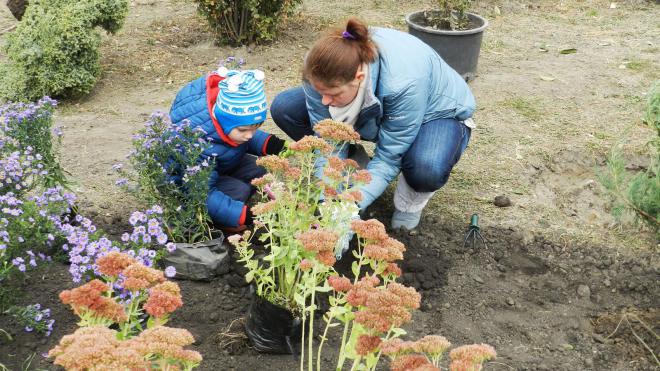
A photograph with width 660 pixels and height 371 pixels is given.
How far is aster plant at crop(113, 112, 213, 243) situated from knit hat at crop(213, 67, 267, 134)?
0.75 feet

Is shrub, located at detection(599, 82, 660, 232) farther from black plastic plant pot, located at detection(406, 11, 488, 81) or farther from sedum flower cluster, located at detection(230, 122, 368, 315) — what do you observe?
black plastic plant pot, located at detection(406, 11, 488, 81)

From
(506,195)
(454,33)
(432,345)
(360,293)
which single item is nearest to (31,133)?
(360,293)

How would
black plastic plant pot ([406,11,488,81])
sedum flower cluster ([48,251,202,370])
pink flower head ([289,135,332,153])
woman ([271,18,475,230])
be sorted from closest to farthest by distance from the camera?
1. sedum flower cluster ([48,251,202,370])
2. pink flower head ([289,135,332,153])
3. woman ([271,18,475,230])
4. black plastic plant pot ([406,11,488,81])

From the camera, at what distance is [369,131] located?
12.5 feet

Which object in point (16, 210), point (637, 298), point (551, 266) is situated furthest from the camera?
Answer: point (551, 266)

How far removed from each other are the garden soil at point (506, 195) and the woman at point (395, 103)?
38 cm

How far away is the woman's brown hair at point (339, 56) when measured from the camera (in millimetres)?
3176

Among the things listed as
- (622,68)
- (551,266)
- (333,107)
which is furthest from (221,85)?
(622,68)

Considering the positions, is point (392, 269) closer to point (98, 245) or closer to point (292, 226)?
point (292, 226)

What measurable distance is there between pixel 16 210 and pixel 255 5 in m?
3.94

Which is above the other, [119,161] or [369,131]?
[369,131]

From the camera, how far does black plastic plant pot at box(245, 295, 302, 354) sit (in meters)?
2.87

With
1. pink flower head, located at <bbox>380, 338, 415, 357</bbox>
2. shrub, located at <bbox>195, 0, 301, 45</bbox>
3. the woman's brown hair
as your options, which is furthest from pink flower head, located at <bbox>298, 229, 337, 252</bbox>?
shrub, located at <bbox>195, 0, 301, 45</bbox>

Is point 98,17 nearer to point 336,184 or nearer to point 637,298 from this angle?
point 336,184
